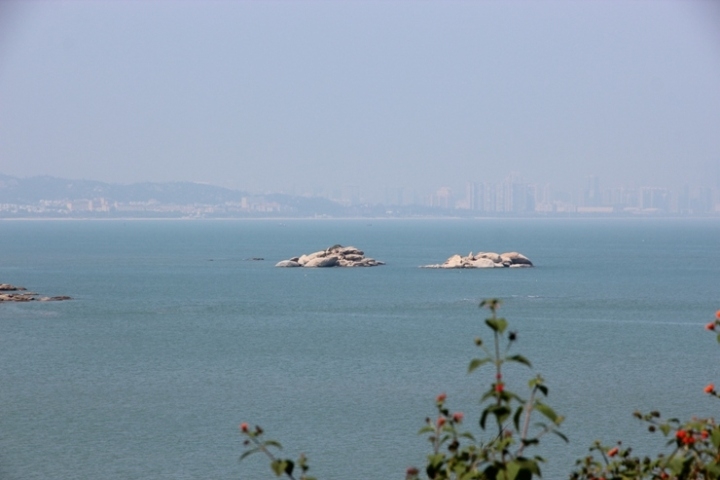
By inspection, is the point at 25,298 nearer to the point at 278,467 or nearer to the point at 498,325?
the point at 278,467

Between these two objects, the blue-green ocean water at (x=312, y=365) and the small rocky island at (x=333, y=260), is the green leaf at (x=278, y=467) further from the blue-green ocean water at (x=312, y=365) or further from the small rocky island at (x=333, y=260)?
the small rocky island at (x=333, y=260)

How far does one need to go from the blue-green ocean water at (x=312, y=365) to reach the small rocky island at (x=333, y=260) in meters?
14.5

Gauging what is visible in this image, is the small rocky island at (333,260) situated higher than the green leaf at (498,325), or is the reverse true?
the green leaf at (498,325)

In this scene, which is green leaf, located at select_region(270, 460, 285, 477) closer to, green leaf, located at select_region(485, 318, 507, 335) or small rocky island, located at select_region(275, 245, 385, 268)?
green leaf, located at select_region(485, 318, 507, 335)

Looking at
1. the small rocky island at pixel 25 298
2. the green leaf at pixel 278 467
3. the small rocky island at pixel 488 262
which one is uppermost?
the green leaf at pixel 278 467

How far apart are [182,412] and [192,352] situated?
46.1 feet

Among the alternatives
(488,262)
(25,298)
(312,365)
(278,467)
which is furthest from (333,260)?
(278,467)

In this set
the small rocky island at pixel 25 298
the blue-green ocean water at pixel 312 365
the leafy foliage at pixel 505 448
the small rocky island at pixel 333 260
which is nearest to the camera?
the leafy foliage at pixel 505 448

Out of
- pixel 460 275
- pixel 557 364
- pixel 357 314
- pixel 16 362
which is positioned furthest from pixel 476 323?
pixel 460 275

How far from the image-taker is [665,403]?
106 feet

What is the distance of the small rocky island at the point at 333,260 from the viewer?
104 metres

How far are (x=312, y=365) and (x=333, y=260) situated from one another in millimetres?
63882

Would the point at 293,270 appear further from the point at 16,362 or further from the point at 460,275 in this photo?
the point at 16,362

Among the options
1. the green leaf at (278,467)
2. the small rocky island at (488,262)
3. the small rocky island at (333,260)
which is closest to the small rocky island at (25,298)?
the small rocky island at (333,260)
